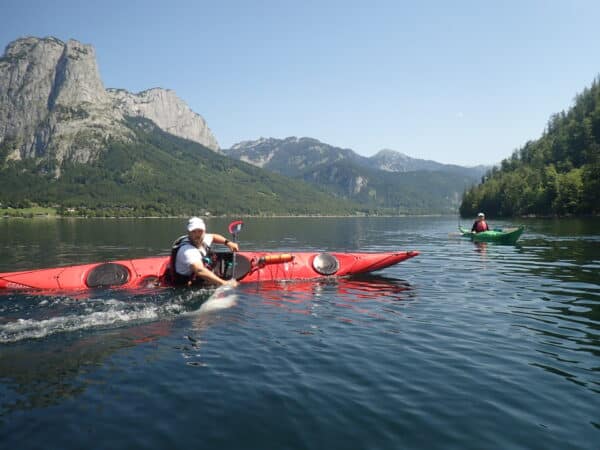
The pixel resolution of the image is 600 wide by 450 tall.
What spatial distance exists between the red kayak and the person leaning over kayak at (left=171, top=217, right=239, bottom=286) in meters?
1.30

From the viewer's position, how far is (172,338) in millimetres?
8859

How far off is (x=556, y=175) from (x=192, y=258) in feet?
343

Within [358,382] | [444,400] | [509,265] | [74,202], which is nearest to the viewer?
[444,400]

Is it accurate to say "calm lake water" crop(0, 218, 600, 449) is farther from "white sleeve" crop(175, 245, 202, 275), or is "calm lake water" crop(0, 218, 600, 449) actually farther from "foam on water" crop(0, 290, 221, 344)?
"white sleeve" crop(175, 245, 202, 275)

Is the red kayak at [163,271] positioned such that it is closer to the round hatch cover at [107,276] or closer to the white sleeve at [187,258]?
the round hatch cover at [107,276]

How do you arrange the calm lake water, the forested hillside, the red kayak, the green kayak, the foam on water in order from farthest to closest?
the forested hillside → the green kayak → the red kayak → the foam on water → the calm lake water

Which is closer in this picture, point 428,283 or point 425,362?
point 425,362

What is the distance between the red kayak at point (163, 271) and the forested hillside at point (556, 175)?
83.4m

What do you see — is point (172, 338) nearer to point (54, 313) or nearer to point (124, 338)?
point (124, 338)

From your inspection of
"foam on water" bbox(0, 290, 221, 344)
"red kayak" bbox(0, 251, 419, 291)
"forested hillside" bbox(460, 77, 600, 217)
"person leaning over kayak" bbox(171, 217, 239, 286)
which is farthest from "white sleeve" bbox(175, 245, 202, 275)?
"forested hillside" bbox(460, 77, 600, 217)

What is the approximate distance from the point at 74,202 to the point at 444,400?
22195cm

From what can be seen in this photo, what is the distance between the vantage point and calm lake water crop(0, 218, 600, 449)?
5.07 m

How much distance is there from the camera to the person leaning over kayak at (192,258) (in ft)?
37.0

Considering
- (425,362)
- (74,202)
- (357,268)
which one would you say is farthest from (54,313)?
(74,202)
